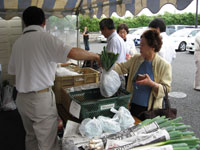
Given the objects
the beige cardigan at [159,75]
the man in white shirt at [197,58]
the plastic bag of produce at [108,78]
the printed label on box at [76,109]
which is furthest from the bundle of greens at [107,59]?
the man in white shirt at [197,58]

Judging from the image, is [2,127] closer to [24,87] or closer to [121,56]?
[24,87]

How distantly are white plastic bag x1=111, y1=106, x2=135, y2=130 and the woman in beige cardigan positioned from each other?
465 mm

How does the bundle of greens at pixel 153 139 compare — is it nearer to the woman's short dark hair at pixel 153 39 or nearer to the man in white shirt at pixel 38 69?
the man in white shirt at pixel 38 69

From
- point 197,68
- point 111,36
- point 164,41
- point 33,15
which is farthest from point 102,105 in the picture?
point 197,68

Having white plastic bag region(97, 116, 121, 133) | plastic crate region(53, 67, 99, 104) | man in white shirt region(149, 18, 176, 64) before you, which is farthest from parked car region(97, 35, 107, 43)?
white plastic bag region(97, 116, 121, 133)

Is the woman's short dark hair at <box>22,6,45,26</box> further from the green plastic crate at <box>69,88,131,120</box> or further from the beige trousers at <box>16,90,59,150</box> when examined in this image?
the green plastic crate at <box>69,88,131,120</box>

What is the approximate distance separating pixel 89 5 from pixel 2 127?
363 centimetres

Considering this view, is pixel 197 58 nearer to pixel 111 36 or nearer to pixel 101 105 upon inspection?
Answer: pixel 111 36

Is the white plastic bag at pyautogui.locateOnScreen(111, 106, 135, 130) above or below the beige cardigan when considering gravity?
below

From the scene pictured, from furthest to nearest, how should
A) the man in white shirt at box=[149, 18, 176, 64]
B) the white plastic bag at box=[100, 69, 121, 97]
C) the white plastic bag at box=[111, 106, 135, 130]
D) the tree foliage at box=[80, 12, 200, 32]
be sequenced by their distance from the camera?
1. the tree foliage at box=[80, 12, 200, 32]
2. the man in white shirt at box=[149, 18, 176, 64]
3. the white plastic bag at box=[100, 69, 121, 97]
4. the white plastic bag at box=[111, 106, 135, 130]

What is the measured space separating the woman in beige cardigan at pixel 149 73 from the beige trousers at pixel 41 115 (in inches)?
34.5

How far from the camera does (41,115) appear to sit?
207 centimetres

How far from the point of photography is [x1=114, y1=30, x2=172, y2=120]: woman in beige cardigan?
207cm

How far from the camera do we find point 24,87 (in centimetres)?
198
